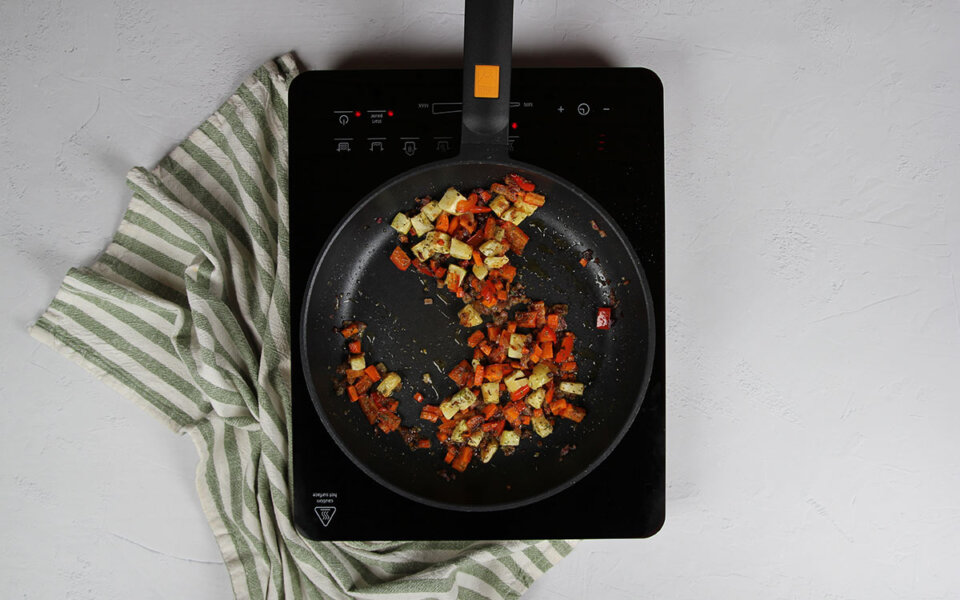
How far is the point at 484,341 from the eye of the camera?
2.93ft

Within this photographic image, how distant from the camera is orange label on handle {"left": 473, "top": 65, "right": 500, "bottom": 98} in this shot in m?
0.76

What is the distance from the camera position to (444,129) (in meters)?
0.87

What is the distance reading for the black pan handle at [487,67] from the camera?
75 centimetres

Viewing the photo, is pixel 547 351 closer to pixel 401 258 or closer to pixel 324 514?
pixel 401 258

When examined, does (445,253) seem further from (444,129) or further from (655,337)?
(655,337)

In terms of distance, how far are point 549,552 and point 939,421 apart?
53 cm

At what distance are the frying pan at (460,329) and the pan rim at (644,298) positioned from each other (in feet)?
0.12

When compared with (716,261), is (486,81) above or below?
above

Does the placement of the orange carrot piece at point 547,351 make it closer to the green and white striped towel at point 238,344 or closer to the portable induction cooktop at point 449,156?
the portable induction cooktop at point 449,156

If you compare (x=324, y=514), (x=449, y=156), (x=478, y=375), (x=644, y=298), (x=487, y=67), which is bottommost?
(x=324, y=514)

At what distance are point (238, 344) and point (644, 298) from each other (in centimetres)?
50

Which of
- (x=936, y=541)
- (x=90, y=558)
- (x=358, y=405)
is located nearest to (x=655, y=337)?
(x=358, y=405)

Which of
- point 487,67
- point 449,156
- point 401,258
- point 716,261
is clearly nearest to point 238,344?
point 401,258

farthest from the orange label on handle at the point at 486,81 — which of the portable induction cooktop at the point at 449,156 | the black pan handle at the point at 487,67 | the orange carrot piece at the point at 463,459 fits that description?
the orange carrot piece at the point at 463,459
